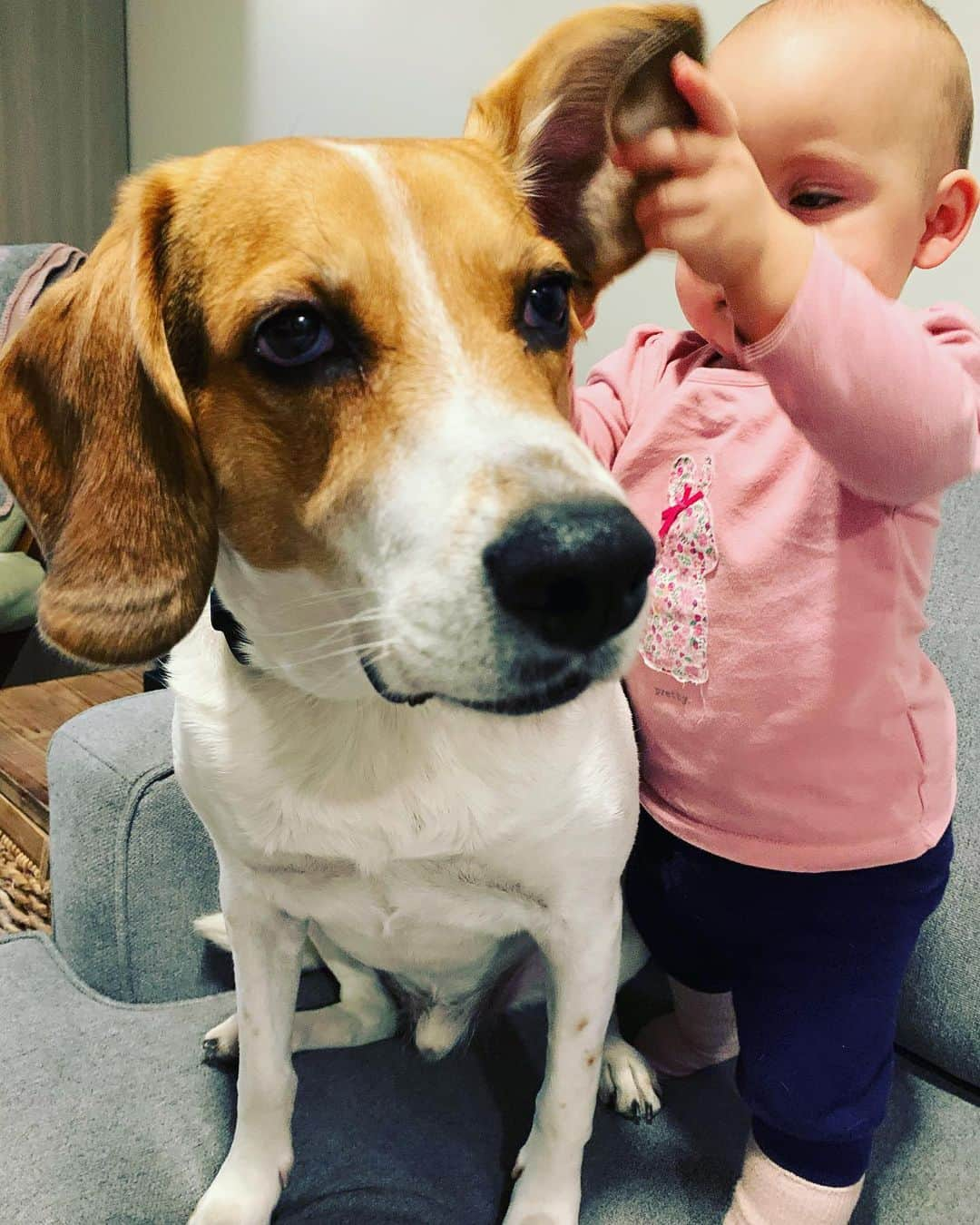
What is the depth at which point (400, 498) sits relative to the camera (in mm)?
593

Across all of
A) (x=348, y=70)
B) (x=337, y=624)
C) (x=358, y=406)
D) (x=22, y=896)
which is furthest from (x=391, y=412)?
(x=348, y=70)

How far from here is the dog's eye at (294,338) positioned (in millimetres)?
648

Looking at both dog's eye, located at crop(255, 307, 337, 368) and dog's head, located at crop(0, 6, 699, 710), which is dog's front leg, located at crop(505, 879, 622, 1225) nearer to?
dog's head, located at crop(0, 6, 699, 710)

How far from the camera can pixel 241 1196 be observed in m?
0.87

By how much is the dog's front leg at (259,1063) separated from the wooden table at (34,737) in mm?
881

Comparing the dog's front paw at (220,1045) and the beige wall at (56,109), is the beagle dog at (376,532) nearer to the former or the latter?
the dog's front paw at (220,1045)

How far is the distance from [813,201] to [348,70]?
6.24ft

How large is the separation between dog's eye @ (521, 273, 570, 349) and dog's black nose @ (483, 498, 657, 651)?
23cm

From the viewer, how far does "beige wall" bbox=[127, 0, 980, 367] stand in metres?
1.72

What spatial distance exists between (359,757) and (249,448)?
0.27m

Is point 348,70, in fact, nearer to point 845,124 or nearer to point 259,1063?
point 845,124

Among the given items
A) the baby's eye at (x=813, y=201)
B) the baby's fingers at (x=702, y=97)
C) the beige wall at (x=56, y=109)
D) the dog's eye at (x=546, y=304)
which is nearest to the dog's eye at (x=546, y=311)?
the dog's eye at (x=546, y=304)

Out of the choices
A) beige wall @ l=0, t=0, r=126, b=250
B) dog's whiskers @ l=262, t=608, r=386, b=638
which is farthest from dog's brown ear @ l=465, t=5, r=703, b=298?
beige wall @ l=0, t=0, r=126, b=250

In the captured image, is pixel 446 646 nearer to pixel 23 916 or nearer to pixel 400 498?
pixel 400 498
